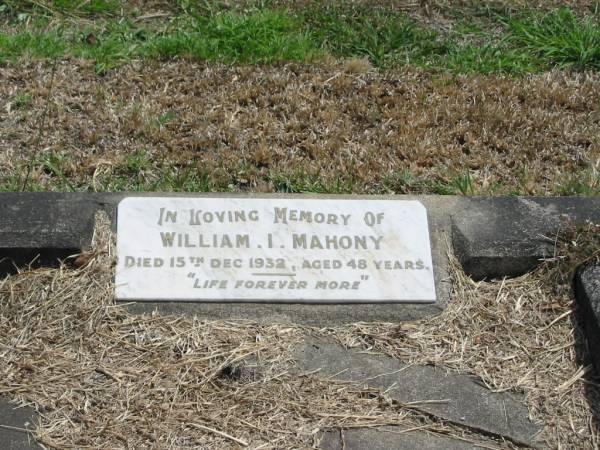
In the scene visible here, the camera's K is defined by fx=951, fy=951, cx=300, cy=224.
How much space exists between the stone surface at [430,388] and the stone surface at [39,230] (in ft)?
3.25

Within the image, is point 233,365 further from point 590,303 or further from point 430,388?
point 590,303

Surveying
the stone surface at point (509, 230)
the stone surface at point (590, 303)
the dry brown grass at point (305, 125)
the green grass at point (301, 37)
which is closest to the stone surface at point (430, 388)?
the stone surface at point (590, 303)

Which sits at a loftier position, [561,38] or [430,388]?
[430,388]

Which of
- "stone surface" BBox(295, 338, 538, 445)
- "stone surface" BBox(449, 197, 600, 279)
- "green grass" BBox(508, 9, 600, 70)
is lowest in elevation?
"green grass" BBox(508, 9, 600, 70)

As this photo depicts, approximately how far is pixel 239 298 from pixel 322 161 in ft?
3.99

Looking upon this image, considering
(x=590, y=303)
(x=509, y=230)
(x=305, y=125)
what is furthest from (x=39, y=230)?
(x=590, y=303)

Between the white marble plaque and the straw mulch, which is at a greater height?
the white marble plaque

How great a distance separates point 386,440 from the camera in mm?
3330

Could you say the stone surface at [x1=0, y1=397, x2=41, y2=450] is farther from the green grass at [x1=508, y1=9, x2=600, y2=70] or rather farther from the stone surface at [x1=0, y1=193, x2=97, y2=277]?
the green grass at [x1=508, y1=9, x2=600, y2=70]

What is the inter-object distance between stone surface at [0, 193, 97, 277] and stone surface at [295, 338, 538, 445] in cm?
99

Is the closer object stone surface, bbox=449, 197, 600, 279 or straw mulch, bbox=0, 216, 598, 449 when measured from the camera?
straw mulch, bbox=0, 216, 598, 449

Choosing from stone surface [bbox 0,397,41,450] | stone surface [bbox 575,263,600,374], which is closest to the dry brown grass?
stone surface [bbox 575,263,600,374]

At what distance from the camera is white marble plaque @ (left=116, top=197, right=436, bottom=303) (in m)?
3.70

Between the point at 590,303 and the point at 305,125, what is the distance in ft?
6.13
